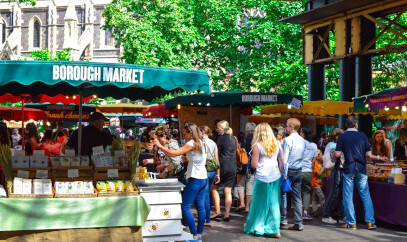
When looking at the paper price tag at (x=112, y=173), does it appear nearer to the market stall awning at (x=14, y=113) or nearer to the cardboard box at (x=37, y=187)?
the cardboard box at (x=37, y=187)

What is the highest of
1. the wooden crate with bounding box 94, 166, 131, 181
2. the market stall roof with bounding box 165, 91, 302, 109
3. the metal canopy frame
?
the metal canopy frame

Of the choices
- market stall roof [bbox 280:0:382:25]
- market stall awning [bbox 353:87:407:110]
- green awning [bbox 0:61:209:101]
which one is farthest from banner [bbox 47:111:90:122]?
green awning [bbox 0:61:209:101]

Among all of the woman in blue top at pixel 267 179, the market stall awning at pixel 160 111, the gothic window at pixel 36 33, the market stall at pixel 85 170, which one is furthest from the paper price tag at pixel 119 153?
the gothic window at pixel 36 33

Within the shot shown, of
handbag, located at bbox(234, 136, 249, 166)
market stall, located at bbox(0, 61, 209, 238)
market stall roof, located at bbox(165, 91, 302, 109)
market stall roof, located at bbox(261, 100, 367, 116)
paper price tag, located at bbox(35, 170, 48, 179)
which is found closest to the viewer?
market stall, located at bbox(0, 61, 209, 238)

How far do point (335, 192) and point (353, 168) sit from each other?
0.77m

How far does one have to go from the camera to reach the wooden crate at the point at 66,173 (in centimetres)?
755

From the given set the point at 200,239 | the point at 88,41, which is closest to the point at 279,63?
the point at 200,239

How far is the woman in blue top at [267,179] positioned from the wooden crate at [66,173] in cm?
272

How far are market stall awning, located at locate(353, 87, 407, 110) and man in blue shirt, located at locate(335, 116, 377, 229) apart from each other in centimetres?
99

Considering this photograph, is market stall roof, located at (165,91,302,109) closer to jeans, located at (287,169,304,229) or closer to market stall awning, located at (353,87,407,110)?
market stall awning, located at (353,87,407,110)

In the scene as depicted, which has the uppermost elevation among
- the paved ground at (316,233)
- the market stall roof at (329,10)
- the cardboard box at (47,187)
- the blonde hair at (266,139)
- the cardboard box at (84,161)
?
the market stall roof at (329,10)

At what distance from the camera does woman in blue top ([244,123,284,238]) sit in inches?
358

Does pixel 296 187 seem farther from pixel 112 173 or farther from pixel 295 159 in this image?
pixel 112 173

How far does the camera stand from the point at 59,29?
71.4 metres
